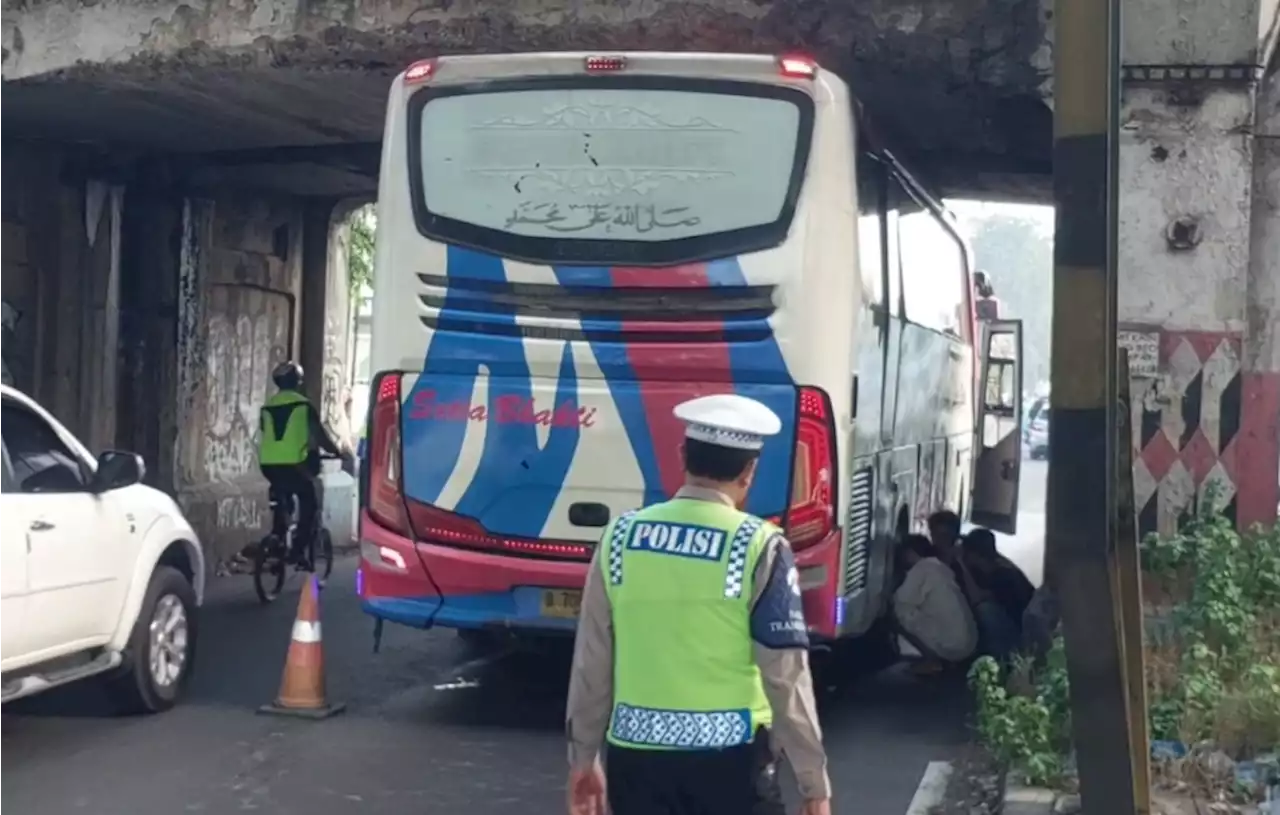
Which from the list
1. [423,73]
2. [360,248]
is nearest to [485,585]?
[423,73]

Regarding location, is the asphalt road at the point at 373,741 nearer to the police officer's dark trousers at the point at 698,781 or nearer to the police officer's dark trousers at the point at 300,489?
the police officer's dark trousers at the point at 300,489

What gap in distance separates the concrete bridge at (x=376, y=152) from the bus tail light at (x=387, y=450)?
9.83ft

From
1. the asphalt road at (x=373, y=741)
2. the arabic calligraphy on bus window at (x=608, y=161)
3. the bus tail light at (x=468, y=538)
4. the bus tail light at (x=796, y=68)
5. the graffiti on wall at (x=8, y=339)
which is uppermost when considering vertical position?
the bus tail light at (x=796, y=68)

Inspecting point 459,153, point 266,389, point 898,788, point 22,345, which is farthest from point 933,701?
point 266,389

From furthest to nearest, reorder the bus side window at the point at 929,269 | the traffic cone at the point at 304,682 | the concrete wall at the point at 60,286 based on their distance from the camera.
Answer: the concrete wall at the point at 60,286 < the bus side window at the point at 929,269 < the traffic cone at the point at 304,682

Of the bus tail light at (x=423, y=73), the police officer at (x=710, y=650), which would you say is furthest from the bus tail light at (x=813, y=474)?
A: the police officer at (x=710, y=650)

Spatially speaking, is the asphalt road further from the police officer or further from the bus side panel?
the police officer

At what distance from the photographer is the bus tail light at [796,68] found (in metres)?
8.50

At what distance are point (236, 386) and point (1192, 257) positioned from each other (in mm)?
9420

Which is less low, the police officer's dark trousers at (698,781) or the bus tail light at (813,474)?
the bus tail light at (813,474)

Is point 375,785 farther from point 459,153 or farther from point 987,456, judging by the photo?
point 987,456

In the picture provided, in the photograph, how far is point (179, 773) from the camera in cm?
779

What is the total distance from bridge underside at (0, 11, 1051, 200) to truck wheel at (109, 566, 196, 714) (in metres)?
3.67

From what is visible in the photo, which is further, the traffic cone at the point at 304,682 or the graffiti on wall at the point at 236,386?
the graffiti on wall at the point at 236,386
